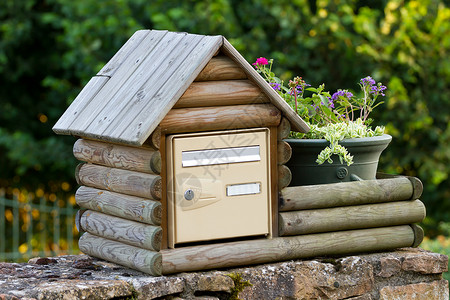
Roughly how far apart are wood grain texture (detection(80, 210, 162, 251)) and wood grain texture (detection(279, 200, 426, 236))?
61 centimetres

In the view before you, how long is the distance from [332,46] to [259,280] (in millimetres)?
4811

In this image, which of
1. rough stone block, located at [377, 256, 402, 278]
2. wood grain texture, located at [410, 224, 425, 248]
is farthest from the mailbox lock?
wood grain texture, located at [410, 224, 425, 248]

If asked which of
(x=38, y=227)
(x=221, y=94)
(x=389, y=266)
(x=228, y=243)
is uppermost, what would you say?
(x=221, y=94)

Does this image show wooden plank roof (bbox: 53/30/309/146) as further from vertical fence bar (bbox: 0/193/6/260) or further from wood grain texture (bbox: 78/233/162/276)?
vertical fence bar (bbox: 0/193/6/260)

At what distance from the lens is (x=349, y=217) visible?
346 cm

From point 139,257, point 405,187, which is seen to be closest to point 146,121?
point 139,257

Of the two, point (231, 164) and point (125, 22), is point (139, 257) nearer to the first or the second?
point (231, 164)

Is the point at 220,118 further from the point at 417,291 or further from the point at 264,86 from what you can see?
the point at 417,291

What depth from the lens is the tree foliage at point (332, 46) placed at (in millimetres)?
7383

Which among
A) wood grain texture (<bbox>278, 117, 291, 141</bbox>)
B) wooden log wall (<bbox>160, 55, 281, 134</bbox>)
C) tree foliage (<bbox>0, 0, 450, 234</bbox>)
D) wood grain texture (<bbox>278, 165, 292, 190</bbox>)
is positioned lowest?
wood grain texture (<bbox>278, 165, 292, 190</bbox>)

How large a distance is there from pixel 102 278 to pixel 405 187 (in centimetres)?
150

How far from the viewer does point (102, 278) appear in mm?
3092

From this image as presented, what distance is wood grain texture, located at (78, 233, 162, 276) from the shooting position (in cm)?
303

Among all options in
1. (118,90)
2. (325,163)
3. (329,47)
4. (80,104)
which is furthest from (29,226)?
(325,163)
